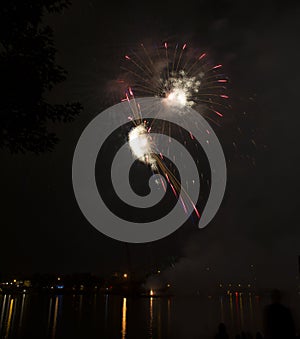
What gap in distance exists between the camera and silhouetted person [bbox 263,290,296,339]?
766 centimetres

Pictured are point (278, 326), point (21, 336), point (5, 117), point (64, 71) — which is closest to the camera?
point (5, 117)

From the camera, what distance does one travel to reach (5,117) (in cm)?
654

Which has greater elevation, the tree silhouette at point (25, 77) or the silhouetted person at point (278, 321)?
the tree silhouette at point (25, 77)

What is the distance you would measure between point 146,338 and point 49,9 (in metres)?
37.8

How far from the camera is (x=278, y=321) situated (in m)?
7.73

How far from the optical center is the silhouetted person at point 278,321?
7.66 metres

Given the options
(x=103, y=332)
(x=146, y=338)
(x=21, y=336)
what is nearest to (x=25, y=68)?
(x=21, y=336)

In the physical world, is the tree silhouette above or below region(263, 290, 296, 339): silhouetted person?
above

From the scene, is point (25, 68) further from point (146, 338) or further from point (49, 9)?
point (146, 338)

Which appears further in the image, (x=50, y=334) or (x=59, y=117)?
(x=50, y=334)

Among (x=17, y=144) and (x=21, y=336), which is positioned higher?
(x=17, y=144)

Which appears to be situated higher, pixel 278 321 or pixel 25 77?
pixel 25 77

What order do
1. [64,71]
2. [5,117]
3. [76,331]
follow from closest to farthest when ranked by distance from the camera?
[5,117] < [64,71] < [76,331]

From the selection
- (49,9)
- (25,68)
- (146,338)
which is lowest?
(146,338)
